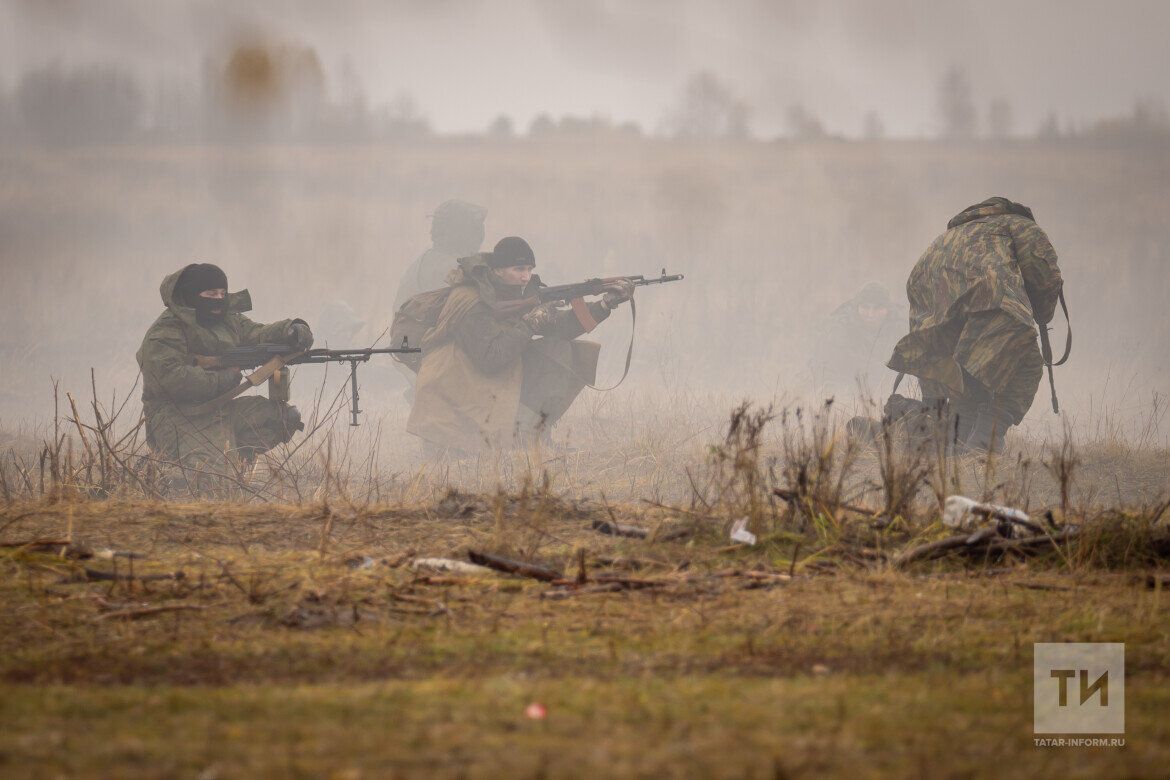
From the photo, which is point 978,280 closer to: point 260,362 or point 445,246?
point 260,362

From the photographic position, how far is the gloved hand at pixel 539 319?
11797mm

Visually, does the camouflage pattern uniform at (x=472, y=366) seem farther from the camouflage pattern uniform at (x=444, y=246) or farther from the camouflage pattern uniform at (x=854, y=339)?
the camouflage pattern uniform at (x=854, y=339)

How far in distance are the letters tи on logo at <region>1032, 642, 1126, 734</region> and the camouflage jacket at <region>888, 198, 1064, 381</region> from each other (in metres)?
6.12

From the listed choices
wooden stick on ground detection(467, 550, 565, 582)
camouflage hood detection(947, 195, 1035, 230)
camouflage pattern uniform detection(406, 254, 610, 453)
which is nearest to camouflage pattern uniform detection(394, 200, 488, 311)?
camouflage pattern uniform detection(406, 254, 610, 453)

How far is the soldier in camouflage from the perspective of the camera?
9039 mm

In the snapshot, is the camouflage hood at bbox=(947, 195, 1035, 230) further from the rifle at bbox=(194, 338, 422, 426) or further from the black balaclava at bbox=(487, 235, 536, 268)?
the rifle at bbox=(194, 338, 422, 426)

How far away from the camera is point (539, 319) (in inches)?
464

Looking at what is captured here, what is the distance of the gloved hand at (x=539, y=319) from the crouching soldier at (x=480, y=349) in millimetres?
10

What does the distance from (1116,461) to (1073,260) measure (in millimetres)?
17622

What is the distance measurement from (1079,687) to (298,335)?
7464mm

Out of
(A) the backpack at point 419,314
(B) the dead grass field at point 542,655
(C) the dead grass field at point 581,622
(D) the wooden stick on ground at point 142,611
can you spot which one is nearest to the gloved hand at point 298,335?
(C) the dead grass field at point 581,622

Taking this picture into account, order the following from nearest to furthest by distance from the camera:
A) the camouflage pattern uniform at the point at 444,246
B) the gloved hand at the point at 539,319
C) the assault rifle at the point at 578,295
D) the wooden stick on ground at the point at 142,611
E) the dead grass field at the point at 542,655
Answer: the dead grass field at the point at 542,655 < the wooden stick on ground at the point at 142,611 < the gloved hand at the point at 539,319 < the assault rifle at the point at 578,295 < the camouflage pattern uniform at the point at 444,246

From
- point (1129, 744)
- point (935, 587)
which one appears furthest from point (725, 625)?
point (1129, 744)

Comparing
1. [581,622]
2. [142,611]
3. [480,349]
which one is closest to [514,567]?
[581,622]
